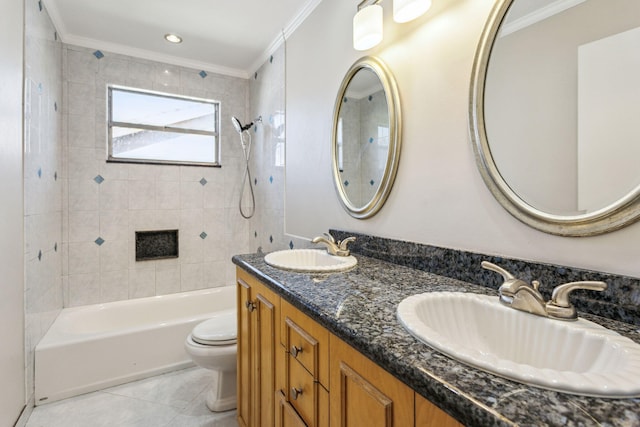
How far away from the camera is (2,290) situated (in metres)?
1.41

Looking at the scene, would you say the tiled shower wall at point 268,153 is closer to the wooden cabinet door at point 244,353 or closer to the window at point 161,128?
the window at point 161,128

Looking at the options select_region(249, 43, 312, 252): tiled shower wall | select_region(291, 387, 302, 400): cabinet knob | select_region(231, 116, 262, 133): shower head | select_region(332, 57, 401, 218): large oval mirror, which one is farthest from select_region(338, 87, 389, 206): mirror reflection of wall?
select_region(231, 116, 262, 133): shower head

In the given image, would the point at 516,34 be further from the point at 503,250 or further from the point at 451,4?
the point at 503,250

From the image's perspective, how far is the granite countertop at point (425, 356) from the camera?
410 mm

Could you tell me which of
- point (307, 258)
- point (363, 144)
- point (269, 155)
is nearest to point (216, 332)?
point (307, 258)

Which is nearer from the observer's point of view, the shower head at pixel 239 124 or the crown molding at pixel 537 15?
the crown molding at pixel 537 15

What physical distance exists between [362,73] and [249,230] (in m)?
2.09

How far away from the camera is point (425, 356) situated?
567mm

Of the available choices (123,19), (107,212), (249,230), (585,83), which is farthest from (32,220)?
(585,83)

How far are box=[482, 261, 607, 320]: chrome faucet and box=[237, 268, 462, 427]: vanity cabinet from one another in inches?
15.5

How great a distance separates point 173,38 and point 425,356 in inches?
112

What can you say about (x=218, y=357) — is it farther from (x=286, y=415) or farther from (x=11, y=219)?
(x=11, y=219)

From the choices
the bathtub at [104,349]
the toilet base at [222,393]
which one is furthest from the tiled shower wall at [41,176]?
the toilet base at [222,393]

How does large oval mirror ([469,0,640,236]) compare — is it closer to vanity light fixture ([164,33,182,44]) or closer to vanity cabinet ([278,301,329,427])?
vanity cabinet ([278,301,329,427])
